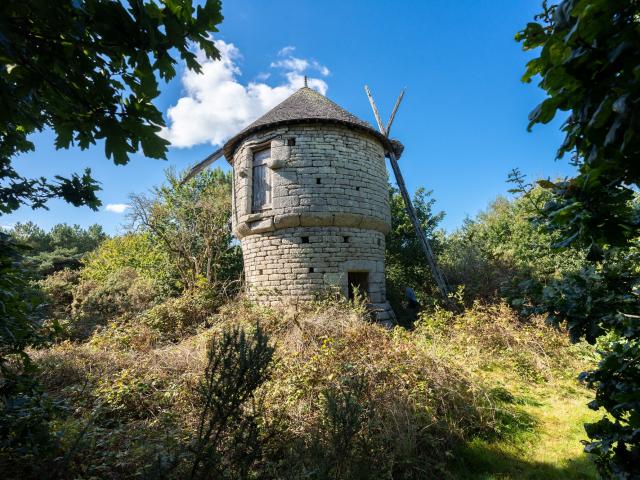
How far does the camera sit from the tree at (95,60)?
1.46 meters

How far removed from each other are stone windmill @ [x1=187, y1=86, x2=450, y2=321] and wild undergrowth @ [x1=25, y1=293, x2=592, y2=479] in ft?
4.91

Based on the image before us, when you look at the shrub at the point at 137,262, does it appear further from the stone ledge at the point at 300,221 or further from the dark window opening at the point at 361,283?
the dark window opening at the point at 361,283

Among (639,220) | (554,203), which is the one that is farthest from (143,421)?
(639,220)

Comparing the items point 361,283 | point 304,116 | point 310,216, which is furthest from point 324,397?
point 304,116

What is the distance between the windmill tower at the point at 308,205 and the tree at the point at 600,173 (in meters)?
5.99

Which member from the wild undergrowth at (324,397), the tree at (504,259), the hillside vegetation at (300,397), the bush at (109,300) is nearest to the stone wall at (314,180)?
the hillside vegetation at (300,397)

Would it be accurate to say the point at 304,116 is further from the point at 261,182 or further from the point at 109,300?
the point at 109,300

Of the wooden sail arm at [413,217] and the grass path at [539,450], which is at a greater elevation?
the wooden sail arm at [413,217]

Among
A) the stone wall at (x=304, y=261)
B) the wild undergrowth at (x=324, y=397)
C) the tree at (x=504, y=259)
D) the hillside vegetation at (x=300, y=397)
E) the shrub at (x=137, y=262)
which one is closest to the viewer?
the hillside vegetation at (x=300, y=397)

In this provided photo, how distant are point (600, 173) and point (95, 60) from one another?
2.55 m

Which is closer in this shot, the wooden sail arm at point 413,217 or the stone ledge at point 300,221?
the stone ledge at point 300,221

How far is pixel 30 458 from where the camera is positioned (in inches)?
101

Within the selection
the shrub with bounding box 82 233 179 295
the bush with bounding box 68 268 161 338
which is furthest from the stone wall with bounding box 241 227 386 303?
the shrub with bounding box 82 233 179 295

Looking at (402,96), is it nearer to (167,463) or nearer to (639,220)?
(639,220)
